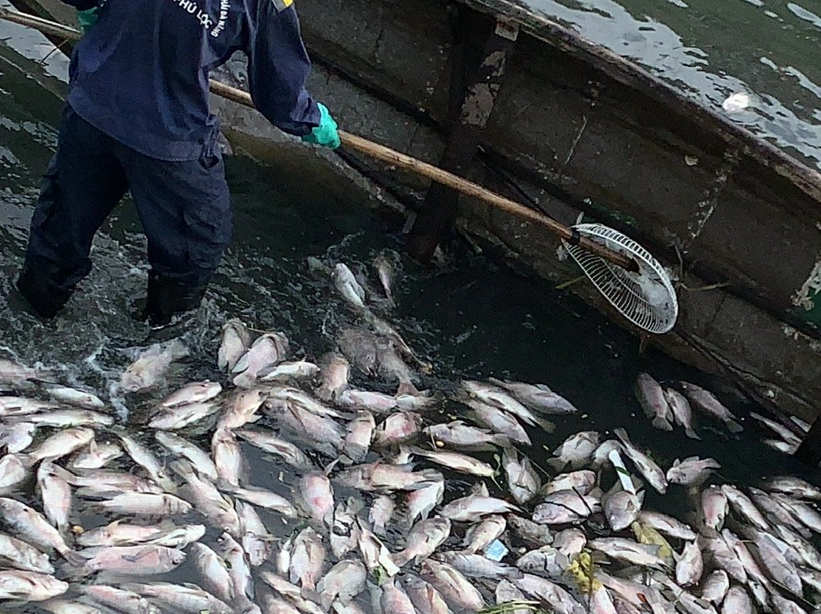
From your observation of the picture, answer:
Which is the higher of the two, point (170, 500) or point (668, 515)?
point (668, 515)

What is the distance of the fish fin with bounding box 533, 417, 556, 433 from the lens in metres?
5.02

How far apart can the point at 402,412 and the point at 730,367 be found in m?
2.08

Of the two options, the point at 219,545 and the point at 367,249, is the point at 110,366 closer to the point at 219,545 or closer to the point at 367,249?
the point at 219,545

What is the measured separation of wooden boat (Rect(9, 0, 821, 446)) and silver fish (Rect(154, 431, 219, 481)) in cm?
224

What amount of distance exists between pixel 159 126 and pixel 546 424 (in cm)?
256

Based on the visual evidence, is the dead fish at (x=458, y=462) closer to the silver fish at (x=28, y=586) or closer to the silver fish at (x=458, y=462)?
the silver fish at (x=458, y=462)

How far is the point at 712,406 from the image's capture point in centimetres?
536

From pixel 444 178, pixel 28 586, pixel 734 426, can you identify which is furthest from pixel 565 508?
pixel 28 586

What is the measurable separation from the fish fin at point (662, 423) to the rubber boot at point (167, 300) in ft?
8.50

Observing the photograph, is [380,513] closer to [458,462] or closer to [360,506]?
[360,506]

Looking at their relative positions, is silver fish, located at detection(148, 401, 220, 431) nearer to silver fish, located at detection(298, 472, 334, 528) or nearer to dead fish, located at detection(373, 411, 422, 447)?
silver fish, located at detection(298, 472, 334, 528)

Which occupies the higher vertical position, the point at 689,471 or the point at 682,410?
the point at 682,410

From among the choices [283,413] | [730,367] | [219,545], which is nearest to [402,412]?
[283,413]

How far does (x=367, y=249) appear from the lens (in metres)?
5.97
